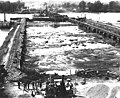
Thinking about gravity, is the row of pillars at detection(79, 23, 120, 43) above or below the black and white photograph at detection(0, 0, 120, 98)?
above

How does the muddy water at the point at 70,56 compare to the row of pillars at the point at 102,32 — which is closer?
the muddy water at the point at 70,56

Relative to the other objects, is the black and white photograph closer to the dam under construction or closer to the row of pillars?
the dam under construction

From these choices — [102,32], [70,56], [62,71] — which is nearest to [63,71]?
[62,71]

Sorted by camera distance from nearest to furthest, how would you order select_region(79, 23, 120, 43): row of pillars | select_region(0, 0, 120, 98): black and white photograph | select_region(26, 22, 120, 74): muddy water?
select_region(0, 0, 120, 98): black and white photograph
select_region(26, 22, 120, 74): muddy water
select_region(79, 23, 120, 43): row of pillars

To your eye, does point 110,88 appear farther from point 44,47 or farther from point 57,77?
point 44,47

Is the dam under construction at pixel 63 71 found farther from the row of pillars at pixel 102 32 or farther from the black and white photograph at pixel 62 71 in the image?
the row of pillars at pixel 102 32

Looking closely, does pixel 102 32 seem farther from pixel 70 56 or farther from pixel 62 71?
pixel 62 71

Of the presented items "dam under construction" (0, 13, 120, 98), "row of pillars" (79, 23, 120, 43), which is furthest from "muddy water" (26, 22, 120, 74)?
"row of pillars" (79, 23, 120, 43)

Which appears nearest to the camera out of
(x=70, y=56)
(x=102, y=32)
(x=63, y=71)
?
(x=63, y=71)

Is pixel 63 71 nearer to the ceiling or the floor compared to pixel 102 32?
nearer to the floor

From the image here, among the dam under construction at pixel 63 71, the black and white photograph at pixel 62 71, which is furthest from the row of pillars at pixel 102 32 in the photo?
the dam under construction at pixel 63 71

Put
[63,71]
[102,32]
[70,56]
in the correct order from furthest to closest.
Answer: [102,32] < [70,56] < [63,71]

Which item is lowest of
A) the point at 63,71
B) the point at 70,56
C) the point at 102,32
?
the point at 63,71

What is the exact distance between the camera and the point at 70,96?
48.2ft
